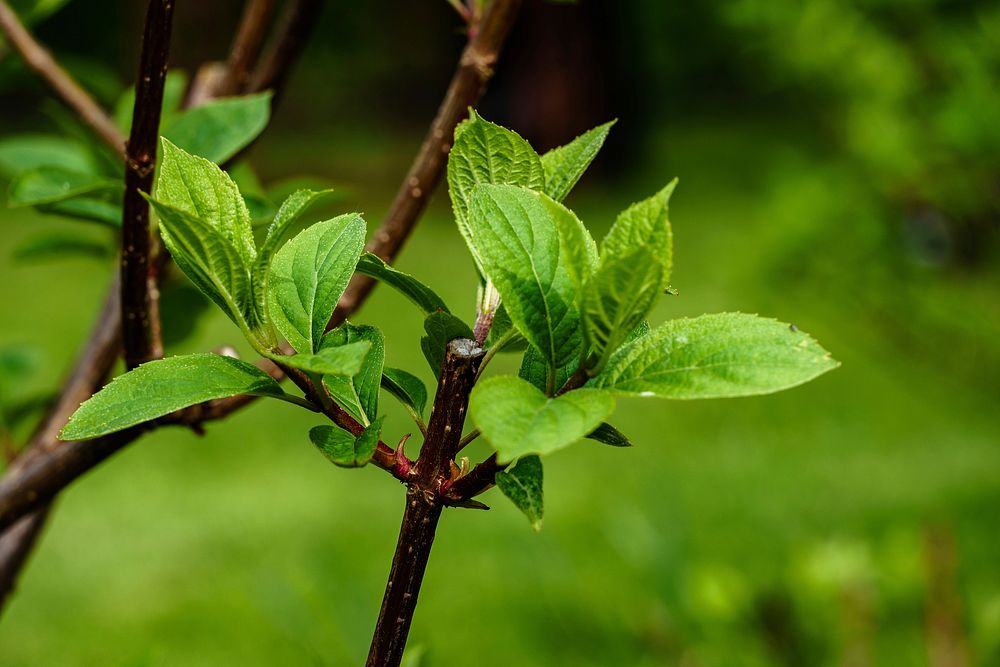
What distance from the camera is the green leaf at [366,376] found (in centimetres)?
44

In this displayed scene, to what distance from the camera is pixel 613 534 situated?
6.42 feet

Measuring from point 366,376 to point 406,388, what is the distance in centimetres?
4

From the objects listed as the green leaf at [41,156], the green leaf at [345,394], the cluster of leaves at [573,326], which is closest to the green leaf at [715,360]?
the cluster of leaves at [573,326]

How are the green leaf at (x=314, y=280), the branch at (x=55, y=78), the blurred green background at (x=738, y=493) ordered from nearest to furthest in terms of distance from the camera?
the green leaf at (x=314, y=280) → the branch at (x=55, y=78) → the blurred green background at (x=738, y=493)

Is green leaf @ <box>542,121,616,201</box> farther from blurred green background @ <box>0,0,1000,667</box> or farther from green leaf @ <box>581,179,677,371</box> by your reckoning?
blurred green background @ <box>0,0,1000,667</box>

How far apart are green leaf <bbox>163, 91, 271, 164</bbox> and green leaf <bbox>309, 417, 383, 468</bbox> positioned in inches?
12.7

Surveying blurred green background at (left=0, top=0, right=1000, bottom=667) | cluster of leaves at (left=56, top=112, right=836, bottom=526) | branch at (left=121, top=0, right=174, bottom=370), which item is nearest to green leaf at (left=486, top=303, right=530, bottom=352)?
cluster of leaves at (left=56, top=112, right=836, bottom=526)

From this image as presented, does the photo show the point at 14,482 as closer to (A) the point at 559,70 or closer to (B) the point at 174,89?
(B) the point at 174,89

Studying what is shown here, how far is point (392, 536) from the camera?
10.8 ft

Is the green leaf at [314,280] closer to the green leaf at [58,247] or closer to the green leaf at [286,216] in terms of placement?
the green leaf at [286,216]

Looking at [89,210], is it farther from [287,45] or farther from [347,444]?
[347,444]

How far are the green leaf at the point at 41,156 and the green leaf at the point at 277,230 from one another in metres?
0.57

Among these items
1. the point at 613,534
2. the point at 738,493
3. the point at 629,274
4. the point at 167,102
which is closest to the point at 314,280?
the point at 629,274

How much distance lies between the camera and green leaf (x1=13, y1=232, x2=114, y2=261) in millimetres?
909
